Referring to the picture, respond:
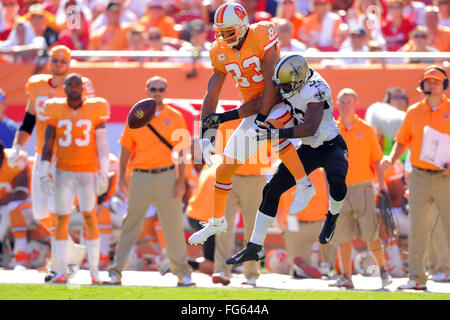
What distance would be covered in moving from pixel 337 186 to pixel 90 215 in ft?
11.0

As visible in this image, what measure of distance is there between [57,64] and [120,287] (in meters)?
2.36

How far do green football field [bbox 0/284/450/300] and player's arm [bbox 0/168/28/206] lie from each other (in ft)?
5.37

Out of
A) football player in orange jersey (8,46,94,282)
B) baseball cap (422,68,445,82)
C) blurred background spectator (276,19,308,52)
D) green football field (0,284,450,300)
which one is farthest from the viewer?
blurred background spectator (276,19,308,52)

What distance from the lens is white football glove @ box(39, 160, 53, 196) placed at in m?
9.68

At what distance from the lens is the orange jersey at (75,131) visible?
385 inches

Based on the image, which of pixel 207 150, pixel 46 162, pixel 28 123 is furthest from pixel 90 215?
pixel 207 150

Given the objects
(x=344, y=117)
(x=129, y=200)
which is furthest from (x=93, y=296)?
(x=344, y=117)

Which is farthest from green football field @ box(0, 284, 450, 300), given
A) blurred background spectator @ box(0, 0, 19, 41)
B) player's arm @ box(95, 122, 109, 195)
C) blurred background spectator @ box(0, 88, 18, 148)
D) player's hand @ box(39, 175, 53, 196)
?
blurred background spectator @ box(0, 0, 19, 41)

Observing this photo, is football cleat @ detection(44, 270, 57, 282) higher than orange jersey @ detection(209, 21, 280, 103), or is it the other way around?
orange jersey @ detection(209, 21, 280, 103)

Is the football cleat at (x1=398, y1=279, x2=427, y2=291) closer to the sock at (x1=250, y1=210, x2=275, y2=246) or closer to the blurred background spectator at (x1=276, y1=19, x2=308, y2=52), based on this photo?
the sock at (x1=250, y1=210, x2=275, y2=246)

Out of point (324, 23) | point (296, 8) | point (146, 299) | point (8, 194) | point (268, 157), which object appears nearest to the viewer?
point (146, 299)

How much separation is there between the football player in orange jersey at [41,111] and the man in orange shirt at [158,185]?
715 mm

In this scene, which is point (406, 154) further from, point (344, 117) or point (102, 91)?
point (102, 91)
